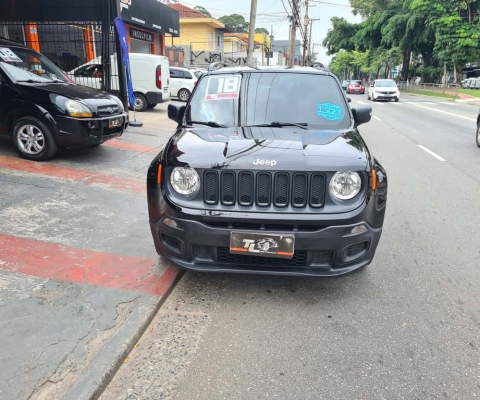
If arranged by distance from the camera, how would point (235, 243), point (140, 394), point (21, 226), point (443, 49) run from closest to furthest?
point (140, 394), point (235, 243), point (21, 226), point (443, 49)

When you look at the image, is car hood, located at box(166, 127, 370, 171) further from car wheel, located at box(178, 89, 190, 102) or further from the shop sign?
the shop sign

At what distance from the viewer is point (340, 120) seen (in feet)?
14.0

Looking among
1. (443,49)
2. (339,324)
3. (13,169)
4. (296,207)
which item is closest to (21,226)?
(13,169)

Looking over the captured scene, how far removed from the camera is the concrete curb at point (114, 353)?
2412mm

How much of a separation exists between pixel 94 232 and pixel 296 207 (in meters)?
2.52

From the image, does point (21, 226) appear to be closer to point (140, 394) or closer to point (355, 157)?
point (140, 394)

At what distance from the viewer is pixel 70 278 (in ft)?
11.8

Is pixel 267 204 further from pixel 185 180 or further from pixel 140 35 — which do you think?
pixel 140 35

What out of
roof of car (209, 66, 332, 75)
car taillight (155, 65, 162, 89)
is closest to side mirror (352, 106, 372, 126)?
roof of car (209, 66, 332, 75)

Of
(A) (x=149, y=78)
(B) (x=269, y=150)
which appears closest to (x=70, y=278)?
(B) (x=269, y=150)

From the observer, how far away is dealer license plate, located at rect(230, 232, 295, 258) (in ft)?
10.0

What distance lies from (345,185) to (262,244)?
78 cm

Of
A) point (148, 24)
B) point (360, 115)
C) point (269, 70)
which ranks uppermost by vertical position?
point (148, 24)

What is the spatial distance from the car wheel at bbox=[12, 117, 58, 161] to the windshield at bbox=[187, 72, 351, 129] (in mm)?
3497
